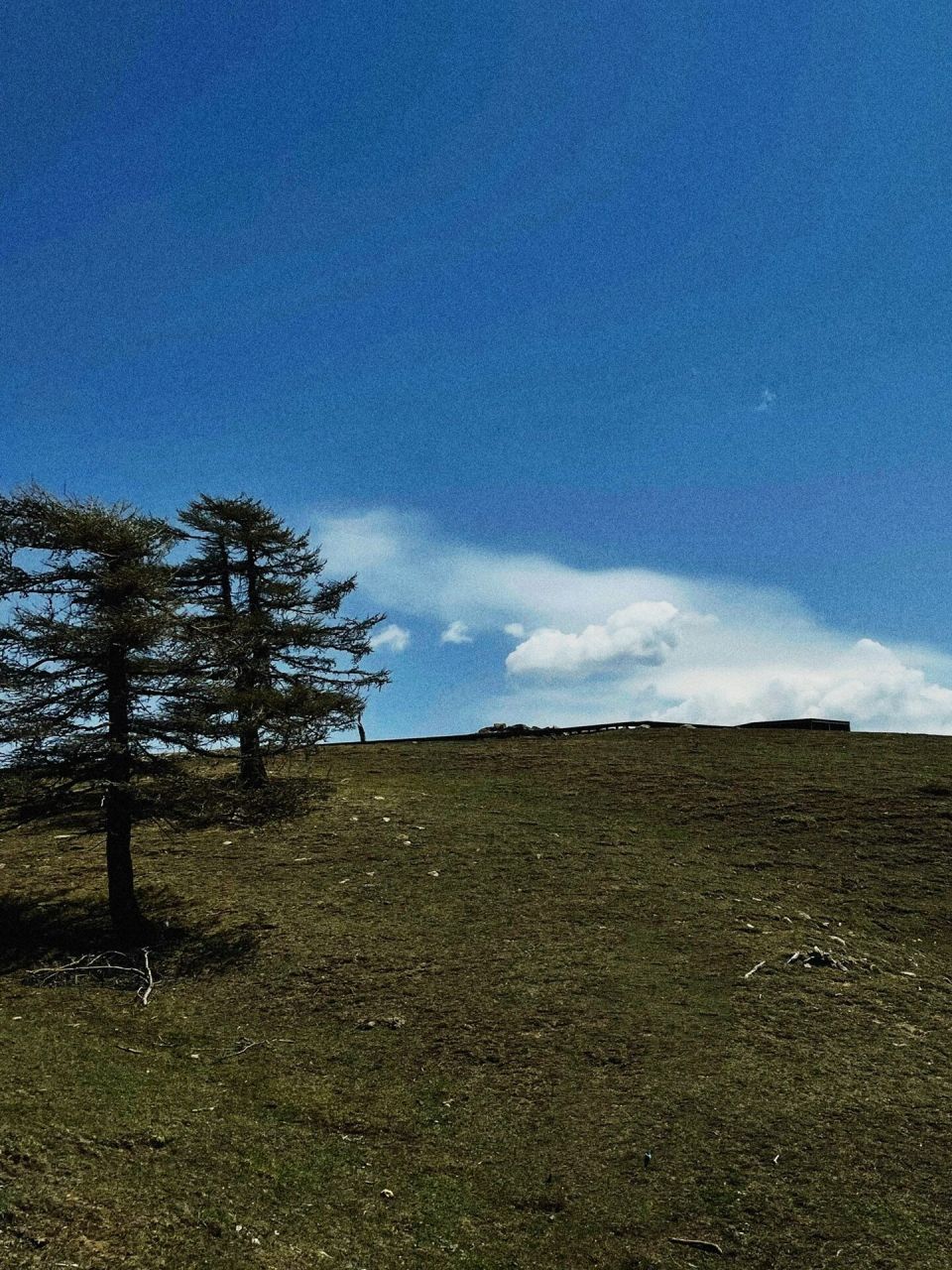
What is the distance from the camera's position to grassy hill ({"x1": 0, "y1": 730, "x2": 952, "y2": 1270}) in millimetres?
7520

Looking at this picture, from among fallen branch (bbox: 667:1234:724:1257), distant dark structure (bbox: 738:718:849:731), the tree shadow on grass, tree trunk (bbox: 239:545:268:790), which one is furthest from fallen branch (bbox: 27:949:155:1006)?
distant dark structure (bbox: 738:718:849:731)

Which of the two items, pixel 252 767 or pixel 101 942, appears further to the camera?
pixel 252 767

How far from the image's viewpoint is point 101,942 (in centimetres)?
1509

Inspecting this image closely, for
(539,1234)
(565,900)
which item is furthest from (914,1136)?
(565,900)

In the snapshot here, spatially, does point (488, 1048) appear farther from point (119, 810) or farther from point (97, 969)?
point (119, 810)

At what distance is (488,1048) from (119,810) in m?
8.20

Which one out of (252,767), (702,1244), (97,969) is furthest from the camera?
(252,767)

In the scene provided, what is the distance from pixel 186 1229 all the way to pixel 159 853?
13682 millimetres

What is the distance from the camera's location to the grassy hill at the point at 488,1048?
24.7ft

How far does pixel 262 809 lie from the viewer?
2133 centimetres

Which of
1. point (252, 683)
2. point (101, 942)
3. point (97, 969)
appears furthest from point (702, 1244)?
point (252, 683)

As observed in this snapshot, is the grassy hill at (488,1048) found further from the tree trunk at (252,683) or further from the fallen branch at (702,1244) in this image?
the tree trunk at (252,683)

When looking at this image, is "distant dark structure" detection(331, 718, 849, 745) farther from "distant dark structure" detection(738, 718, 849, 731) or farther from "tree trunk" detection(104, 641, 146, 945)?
"tree trunk" detection(104, 641, 146, 945)

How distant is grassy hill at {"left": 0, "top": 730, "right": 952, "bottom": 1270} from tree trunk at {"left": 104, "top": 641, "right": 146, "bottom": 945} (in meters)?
0.83
